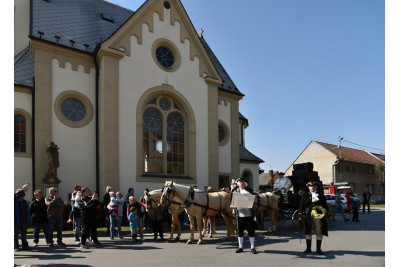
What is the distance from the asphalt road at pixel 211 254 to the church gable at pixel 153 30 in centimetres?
1068

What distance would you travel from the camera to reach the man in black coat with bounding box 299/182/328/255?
970cm

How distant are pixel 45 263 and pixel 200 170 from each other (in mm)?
14532

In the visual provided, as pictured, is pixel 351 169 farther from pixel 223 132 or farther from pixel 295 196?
pixel 295 196

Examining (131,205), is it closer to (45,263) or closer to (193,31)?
(45,263)

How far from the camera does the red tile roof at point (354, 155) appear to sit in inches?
2143

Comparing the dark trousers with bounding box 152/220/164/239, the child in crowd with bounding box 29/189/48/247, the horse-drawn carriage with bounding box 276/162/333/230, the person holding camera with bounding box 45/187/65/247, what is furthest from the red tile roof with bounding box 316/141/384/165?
the child in crowd with bounding box 29/189/48/247

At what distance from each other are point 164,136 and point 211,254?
12490mm

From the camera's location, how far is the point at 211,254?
979cm

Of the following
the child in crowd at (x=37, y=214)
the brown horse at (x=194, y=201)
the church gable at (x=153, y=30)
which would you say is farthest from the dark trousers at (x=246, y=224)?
the church gable at (x=153, y=30)

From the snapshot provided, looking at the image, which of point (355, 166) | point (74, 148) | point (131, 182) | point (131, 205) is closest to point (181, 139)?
point (131, 182)

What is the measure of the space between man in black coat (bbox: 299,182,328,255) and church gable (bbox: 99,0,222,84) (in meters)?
13.0

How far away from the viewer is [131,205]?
13.1 m

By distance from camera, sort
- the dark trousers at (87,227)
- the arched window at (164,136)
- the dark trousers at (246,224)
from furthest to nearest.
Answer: the arched window at (164,136), the dark trousers at (87,227), the dark trousers at (246,224)

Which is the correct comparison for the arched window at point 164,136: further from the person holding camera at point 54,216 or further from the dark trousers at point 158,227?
the person holding camera at point 54,216
